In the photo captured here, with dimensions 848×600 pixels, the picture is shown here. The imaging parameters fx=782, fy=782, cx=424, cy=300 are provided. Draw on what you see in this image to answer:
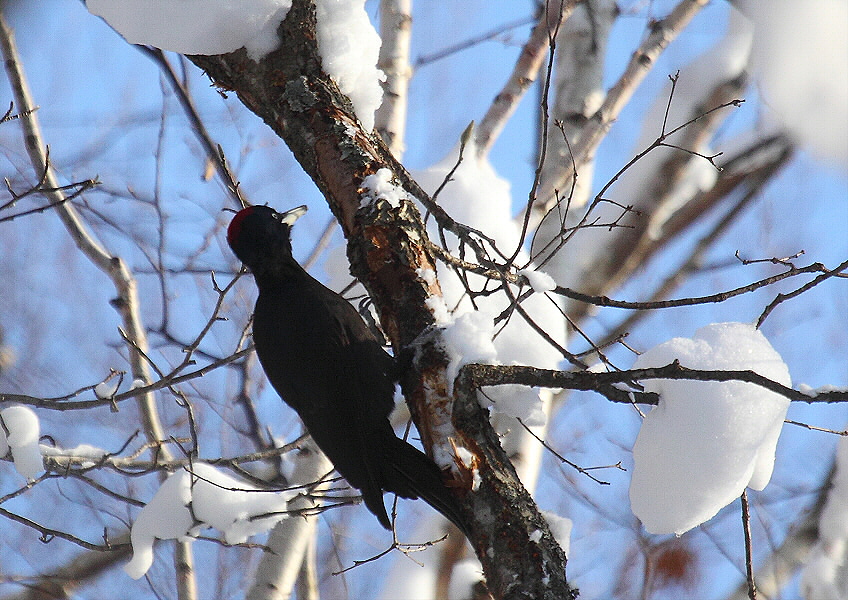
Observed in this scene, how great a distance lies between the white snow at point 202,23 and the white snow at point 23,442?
1.36m

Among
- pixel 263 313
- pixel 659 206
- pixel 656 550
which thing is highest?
pixel 659 206

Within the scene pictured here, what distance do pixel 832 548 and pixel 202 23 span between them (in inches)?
173

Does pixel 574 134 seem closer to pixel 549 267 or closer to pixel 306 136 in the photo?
pixel 549 267

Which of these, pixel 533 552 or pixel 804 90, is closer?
pixel 533 552

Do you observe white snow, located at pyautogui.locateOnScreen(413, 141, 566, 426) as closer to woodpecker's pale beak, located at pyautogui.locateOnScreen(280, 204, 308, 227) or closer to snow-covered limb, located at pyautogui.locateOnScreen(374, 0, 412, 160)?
snow-covered limb, located at pyautogui.locateOnScreen(374, 0, 412, 160)

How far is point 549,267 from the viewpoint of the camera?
396 cm

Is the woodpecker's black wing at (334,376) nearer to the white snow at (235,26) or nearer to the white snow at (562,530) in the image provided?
the white snow at (562,530)

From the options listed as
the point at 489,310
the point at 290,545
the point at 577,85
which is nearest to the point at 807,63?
the point at 577,85

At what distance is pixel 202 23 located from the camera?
7.79 ft

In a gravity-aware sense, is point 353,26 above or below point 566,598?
above

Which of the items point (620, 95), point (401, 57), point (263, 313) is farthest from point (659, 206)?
point (263, 313)

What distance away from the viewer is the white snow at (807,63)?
3.84 m

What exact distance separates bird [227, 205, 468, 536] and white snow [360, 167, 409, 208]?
48cm

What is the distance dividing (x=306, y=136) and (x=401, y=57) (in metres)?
2.27
